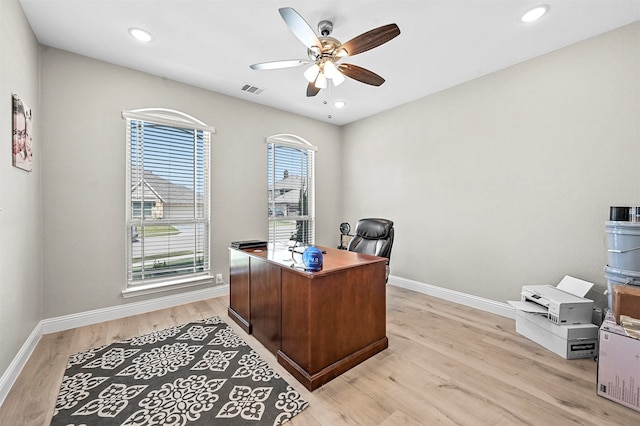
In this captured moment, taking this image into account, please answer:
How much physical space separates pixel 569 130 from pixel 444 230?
5.41 feet

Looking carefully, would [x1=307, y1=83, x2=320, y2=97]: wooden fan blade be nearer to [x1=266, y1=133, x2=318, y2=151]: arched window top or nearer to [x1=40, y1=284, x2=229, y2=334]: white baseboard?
[x1=266, y1=133, x2=318, y2=151]: arched window top

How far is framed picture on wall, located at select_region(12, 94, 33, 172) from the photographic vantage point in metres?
1.92

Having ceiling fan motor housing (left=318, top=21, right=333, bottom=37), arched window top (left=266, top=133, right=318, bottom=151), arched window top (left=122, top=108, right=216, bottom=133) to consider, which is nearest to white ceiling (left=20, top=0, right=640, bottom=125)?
ceiling fan motor housing (left=318, top=21, right=333, bottom=37)

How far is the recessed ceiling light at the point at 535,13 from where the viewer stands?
2054mm

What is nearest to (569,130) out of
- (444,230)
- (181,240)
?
(444,230)

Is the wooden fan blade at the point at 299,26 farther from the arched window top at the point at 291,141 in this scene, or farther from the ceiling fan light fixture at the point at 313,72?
the arched window top at the point at 291,141

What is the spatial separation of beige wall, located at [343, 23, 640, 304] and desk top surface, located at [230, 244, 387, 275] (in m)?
1.72

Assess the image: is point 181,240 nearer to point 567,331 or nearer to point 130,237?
point 130,237

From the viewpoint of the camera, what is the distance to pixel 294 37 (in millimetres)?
2432

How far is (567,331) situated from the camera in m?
2.13

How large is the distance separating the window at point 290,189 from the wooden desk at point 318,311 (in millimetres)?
1826

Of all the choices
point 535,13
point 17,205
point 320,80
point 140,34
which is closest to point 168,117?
point 140,34

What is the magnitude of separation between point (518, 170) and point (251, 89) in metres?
3.44

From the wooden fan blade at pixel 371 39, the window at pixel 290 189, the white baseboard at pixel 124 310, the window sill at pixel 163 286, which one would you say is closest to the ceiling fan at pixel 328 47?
the wooden fan blade at pixel 371 39
